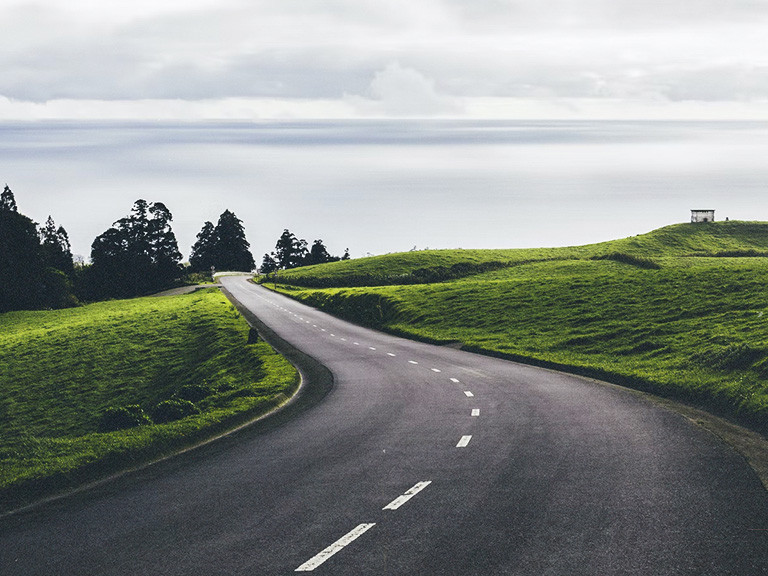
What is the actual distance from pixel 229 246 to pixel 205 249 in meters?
7.97

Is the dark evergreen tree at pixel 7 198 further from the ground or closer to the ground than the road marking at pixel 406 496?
further from the ground

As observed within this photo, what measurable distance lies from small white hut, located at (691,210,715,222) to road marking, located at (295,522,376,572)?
386 ft

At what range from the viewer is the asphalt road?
305 inches

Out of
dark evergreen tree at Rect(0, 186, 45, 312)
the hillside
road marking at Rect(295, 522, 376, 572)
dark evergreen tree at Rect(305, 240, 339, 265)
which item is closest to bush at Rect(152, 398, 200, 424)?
road marking at Rect(295, 522, 376, 572)

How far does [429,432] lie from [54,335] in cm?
4331

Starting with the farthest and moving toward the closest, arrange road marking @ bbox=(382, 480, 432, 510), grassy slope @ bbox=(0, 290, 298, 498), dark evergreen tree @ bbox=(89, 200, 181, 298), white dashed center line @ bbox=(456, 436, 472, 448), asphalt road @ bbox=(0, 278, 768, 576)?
1. dark evergreen tree @ bbox=(89, 200, 181, 298)
2. white dashed center line @ bbox=(456, 436, 472, 448)
3. grassy slope @ bbox=(0, 290, 298, 498)
4. road marking @ bbox=(382, 480, 432, 510)
5. asphalt road @ bbox=(0, 278, 768, 576)

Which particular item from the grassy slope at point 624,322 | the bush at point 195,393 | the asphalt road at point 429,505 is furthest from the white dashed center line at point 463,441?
the bush at point 195,393

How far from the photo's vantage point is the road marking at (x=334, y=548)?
24.8 feet

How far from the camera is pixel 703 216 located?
4464 inches

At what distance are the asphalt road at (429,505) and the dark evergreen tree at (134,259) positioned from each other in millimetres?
100694

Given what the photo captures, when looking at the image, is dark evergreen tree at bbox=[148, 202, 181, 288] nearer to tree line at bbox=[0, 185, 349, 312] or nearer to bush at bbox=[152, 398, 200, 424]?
tree line at bbox=[0, 185, 349, 312]

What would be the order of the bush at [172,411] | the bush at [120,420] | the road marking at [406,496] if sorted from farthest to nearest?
the bush at [172,411] → the bush at [120,420] → the road marking at [406,496]

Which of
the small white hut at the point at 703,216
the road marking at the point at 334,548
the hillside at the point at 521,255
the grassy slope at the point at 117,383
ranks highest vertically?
the small white hut at the point at 703,216

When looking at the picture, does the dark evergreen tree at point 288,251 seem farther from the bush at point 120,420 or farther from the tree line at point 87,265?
the bush at point 120,420
